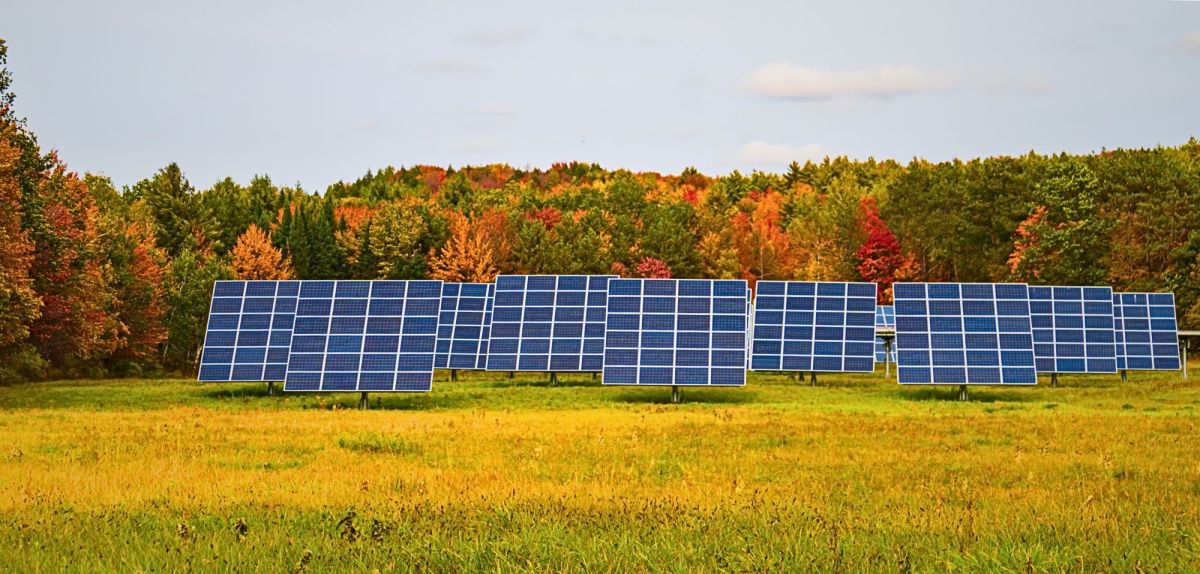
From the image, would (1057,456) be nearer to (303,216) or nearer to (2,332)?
(2,332)

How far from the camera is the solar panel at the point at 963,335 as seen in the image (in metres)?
41.3

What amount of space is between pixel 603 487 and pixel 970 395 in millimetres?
27755

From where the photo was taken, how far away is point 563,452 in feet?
84.7

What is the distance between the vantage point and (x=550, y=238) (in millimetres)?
121500

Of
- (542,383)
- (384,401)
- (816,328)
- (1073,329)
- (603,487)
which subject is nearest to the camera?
(603,487)

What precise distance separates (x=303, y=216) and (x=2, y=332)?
8526 cm

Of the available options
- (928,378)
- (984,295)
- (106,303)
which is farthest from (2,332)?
(984,295)

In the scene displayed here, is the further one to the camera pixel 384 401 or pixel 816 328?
pixel 816 328

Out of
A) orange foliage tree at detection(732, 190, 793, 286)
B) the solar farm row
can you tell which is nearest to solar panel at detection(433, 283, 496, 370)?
the solar farm row

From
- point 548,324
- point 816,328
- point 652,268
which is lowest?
point 548,324

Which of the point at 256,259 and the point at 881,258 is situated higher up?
the point at 881,258

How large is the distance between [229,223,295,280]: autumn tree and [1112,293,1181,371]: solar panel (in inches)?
3241

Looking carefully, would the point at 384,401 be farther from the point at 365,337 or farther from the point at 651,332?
the point at 651,332

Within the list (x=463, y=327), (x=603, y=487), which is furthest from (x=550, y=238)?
(x=603, y=487)
